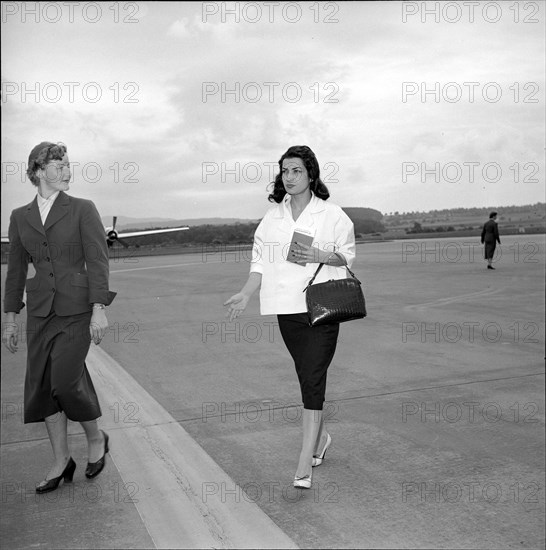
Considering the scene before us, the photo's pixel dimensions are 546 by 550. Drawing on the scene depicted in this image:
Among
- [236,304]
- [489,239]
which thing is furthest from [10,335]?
[489,239]

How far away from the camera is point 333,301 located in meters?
3.04

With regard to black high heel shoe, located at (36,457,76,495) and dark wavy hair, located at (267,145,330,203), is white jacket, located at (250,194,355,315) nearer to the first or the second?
dark wavy hair, located at (267,145,330,203)

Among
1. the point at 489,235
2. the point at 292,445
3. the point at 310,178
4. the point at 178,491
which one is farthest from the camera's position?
the point at 489,235

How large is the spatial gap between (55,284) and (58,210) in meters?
0.35

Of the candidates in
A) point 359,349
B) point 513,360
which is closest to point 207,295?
point 359,349

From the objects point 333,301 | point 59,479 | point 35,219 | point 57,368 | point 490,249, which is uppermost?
point 35,219

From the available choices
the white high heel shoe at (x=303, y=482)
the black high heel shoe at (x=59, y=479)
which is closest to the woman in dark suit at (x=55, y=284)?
the black high heel shoe at (x=59, y=479)

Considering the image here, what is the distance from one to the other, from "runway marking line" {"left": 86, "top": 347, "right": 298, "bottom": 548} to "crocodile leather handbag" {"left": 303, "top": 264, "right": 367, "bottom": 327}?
97 centimetres

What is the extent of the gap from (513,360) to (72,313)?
4.84 metres

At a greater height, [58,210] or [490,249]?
[58,210]

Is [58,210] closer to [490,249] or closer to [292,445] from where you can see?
[292,445]

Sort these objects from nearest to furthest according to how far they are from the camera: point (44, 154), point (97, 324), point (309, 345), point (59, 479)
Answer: point (44, 154) < point (309, 345) < point (97, 324) < point (59, 479)

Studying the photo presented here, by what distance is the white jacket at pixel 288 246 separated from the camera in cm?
274

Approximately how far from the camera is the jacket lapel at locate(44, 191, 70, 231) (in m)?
3.44
